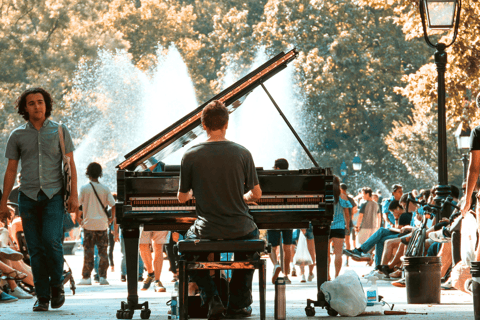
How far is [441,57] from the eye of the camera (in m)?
12.6

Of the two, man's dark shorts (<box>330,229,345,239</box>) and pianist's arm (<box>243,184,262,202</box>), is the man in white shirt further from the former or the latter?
pianist's arm (<box>243,184,262,202</box>)

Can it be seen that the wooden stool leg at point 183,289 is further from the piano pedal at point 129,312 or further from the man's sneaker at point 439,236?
the man's sneaker at point 439,236

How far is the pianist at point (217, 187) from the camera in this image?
7391 millimetres

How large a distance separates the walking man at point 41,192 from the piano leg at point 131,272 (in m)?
0.91

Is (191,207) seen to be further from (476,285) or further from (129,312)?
(476,285)

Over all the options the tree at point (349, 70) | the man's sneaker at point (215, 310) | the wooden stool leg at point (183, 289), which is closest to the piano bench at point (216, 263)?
the wooden stool leg at point (183, 289)

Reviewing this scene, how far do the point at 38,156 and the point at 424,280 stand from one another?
4.35 meters

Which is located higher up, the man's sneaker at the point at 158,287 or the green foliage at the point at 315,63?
the green foliage at the point at 315,63

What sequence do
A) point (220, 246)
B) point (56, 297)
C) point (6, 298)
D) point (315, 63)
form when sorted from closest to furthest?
point (220, 246) → point (56, 297) → point (6, 298) → point (315, 63)

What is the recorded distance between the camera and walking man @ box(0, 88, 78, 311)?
8.84 meters

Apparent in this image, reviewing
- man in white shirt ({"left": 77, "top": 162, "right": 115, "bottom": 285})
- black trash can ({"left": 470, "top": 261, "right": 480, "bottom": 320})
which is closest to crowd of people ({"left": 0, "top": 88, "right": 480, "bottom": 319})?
man in white shirt ({"left": 77, "top": 162, "right": 115, "bottom": 285})

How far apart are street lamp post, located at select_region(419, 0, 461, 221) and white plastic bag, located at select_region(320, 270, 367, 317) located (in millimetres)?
4069

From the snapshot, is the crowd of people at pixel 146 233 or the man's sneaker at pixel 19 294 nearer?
the crowd of people at pixel 146 233

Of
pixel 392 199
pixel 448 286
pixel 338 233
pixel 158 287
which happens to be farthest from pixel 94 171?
pixel 392 199
